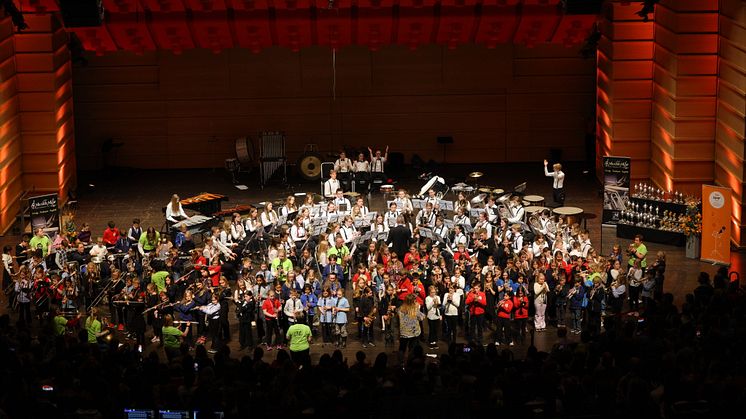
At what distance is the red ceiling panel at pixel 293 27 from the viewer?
27.0 m

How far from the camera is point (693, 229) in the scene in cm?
2452

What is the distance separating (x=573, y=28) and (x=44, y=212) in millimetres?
13396

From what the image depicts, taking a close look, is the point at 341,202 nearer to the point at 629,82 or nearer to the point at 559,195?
the point at 559,195

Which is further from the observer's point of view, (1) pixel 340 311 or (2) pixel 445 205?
(2) pixel 445 205

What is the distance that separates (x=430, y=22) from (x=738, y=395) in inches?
637

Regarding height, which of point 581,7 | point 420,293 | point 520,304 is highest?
point 581,7

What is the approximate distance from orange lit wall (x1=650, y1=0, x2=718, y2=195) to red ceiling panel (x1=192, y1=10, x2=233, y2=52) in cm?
1078

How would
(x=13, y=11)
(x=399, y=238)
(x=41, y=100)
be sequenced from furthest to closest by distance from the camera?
(x=41, y=100) < (x=399, y=238) < (x=13, y=11)

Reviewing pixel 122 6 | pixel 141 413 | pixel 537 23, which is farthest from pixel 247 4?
pixel 141 413

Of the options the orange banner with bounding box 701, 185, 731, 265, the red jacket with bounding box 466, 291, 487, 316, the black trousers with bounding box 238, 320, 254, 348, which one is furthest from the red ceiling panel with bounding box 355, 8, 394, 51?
the black trousers with bounding box 238, 320, 254, 348

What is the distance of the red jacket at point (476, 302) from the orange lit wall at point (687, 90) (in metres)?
8.97

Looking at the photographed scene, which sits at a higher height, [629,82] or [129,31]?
[129,31]

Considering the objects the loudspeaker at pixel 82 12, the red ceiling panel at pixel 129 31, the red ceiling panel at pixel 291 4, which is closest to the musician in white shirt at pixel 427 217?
the red ceiling panel at pixel 291 4

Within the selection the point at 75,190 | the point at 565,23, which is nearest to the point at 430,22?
the point at 565,23
